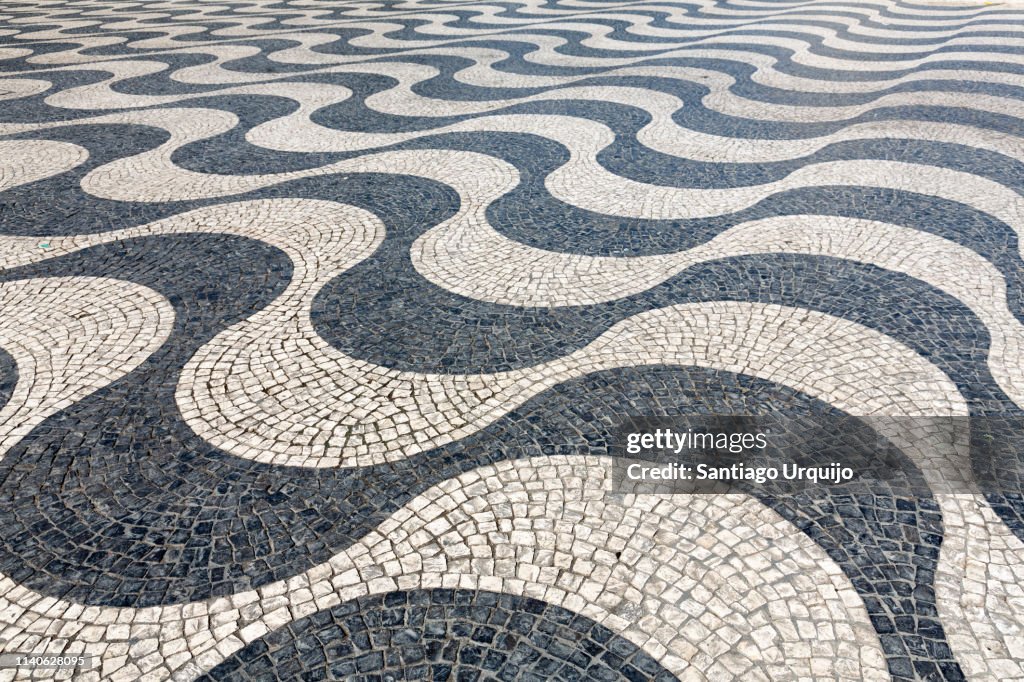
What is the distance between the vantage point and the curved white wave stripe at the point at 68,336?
4.02 meters

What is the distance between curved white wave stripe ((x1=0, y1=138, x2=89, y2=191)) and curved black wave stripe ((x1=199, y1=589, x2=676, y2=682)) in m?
6.29

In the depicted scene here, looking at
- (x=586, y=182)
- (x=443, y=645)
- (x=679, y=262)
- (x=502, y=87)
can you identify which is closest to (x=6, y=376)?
(x=443, y=645)

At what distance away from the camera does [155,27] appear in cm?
1620

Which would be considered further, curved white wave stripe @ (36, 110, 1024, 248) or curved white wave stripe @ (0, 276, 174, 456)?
curved white wave stripe @ (36, 110, 1024, 248)

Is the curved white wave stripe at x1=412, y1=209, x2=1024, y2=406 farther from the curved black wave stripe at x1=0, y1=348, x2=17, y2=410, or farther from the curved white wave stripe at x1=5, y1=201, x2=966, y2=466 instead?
the curved black wave stripe at x1=0, y1=348, x2=17, y2=410

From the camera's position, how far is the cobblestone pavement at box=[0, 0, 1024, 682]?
9.12 ft

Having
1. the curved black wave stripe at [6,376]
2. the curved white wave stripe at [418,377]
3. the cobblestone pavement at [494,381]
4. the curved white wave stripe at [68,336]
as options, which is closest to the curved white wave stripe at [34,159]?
the cobblestone pavement at [494,381]

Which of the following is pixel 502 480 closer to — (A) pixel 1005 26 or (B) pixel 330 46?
(B) pixel 330 46

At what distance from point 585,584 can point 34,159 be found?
763 cm

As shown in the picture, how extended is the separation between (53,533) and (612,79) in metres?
9.80

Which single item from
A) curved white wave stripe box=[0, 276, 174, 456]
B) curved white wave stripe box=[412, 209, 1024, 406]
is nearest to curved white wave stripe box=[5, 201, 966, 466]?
curved white wave stripe box=[0, 276, 174, 456]

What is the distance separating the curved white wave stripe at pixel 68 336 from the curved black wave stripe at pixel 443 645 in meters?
2.08

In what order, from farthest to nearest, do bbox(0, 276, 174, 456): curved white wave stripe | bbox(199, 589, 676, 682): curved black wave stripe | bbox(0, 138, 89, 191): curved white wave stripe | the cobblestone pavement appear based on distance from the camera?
bbox(0, 138, 89, 191): curved white wave stripe → bbox(0, 276, 174, 456): curved white wave stripe → the cobblestone pavement → bbox(199, 589, 676, 682): curved black wave stripe

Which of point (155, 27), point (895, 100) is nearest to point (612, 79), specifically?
point (895, 100)
